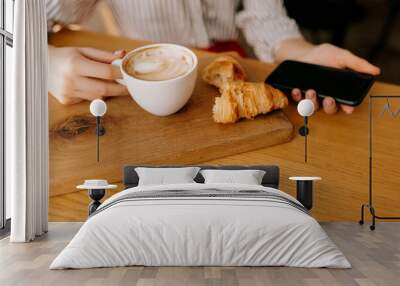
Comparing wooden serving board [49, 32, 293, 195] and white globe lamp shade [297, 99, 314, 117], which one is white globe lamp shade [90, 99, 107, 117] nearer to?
wooden serving board [49, 32, 293, 195]

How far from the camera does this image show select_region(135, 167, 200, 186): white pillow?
438 centimetres

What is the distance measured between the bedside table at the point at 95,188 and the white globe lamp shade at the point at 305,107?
1537 millimetres

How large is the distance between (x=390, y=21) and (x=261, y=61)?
1.13 meters

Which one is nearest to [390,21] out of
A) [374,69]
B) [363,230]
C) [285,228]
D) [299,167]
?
[374,69]

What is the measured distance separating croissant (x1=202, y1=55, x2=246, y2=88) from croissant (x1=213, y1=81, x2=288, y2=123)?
15cm

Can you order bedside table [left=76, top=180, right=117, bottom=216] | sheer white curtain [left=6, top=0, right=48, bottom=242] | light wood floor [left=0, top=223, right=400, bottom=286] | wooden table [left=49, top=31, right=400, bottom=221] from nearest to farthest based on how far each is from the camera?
light wood floor [left=0, top=223, right=400, bottom=286] < sheer white curtain [left=6, top=0, right=48, bottom=242] < bedside table [left=76, top=180, right=117, bottom=216] < wooden table [left=49, top=31, right=400, bottom=221]

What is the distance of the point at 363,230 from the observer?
4.45m

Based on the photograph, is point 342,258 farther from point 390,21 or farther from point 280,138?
point 390,21

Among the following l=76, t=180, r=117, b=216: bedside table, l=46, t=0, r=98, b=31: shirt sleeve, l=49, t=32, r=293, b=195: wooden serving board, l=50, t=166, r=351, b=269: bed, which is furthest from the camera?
l=46, t=0, r=98, b=31: shirt sleeve

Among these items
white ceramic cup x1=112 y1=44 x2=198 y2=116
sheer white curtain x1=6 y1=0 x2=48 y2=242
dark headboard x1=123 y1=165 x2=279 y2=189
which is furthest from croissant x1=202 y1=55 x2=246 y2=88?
sheer white curtain x1=6 y1=0 x2=48 y2=242

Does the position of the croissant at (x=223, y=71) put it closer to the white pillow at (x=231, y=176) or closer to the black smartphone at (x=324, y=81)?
the black smartphone at (x=324, y=81)

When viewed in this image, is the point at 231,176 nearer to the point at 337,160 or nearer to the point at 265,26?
the point at 337,160

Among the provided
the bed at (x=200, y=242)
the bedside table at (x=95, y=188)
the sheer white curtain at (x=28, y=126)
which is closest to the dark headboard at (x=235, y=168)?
the bedside table at (x=95, y=188)

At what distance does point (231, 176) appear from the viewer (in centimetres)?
436
